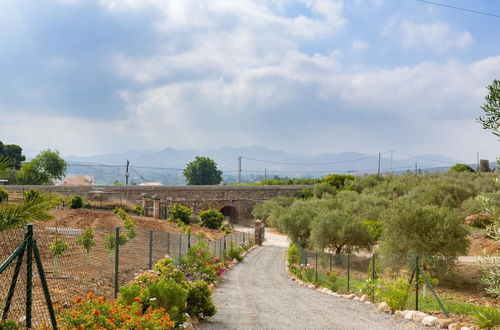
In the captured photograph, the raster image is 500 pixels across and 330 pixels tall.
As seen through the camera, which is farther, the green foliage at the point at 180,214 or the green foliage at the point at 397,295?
the green foliage at the point at 180,214

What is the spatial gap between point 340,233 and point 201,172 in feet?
265

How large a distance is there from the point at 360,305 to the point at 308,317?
3.02m

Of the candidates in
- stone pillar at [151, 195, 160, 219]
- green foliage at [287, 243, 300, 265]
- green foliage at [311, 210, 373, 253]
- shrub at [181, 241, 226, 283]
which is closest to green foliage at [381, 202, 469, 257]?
green foliage at [287, 243, 300, 265]

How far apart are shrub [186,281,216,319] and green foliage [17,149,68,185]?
56.0 metres

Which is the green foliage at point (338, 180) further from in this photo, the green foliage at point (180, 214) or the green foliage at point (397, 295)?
the green foliage at point (397, 295)

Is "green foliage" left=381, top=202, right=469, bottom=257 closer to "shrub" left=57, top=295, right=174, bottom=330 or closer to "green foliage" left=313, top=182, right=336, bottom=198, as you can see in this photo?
"shrub" left=57, top=295, right=174, bottom=330

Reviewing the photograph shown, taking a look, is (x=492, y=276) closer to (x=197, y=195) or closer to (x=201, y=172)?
(x=197, y=195)

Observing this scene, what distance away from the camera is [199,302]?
34.2 ft

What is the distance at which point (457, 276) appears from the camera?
21.3 meters

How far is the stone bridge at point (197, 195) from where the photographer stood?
47.4 meters

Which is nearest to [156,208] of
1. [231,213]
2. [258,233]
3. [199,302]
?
[258,233]

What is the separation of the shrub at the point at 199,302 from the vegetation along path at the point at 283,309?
248 millimetres

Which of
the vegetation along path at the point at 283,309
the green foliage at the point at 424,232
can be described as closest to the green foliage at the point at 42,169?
the vegetation along path at the point at 283,309

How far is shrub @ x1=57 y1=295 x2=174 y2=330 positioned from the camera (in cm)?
623
